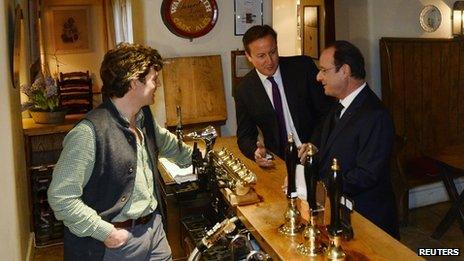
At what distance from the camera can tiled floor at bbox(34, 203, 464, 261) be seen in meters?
3.73

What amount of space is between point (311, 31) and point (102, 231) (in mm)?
5008

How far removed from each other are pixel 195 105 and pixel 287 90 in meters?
0.97

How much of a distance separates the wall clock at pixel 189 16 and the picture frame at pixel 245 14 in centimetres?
17

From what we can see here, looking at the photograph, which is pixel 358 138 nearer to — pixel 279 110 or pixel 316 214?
pixel 316 214

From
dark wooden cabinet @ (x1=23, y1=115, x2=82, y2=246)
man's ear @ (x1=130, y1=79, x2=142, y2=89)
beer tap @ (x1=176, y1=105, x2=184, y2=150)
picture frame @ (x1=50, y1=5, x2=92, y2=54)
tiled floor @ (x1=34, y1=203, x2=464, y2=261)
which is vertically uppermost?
picture frame @ (x1=50, y1=5, x2=92, y2=54)

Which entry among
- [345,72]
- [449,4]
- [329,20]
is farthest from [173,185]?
[329,20]

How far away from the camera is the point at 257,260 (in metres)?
1.59

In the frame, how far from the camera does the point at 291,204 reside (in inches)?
67.9

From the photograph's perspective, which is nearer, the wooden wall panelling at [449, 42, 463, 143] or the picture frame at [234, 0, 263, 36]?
the picture frame at [234, 0, 263, 36]

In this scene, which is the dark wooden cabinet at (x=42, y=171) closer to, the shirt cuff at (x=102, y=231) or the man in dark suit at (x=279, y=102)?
the man in dark suit at (x=279, y=102)

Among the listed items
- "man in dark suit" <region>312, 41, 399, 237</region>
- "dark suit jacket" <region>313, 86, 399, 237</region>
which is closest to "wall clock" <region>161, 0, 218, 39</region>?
"man in dark suit" <region>312, 41, 399, 237</region>

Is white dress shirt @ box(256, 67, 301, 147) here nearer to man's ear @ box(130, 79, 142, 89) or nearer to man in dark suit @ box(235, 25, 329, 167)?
man in dark suit @ box(235, 25, 329, 167)

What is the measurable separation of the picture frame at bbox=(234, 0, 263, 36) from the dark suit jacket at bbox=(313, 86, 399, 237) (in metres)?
1.74

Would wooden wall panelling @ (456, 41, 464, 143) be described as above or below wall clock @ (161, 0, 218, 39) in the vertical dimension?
below
